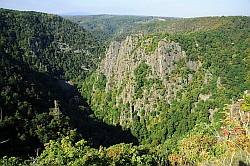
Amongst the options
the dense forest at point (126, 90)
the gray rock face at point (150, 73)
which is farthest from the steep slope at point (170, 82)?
the dense forest at point (126, 90)

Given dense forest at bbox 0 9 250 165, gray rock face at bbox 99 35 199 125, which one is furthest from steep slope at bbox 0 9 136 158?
gray rock face at bbox 99 35 199 125

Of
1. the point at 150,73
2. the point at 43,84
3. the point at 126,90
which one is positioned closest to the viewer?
the point at 43,84

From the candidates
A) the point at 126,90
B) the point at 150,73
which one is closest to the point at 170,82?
the point at 150,73

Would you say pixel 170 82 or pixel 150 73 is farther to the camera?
pixel 150 73

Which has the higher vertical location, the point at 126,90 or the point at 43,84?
the point at 43,84

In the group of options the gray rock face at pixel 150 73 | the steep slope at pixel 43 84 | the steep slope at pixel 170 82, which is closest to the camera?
the steep slope at pixel 43 84

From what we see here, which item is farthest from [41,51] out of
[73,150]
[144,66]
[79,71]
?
[73,150]

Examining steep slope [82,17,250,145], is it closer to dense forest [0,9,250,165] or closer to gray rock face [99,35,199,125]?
gray rock face [99,35,199,125]

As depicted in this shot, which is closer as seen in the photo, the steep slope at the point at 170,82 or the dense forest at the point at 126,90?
the dense forest at the point at 126,90

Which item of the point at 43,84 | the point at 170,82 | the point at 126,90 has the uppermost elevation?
the point at 170,82

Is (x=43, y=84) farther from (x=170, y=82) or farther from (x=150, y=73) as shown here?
(x=170, y=82)

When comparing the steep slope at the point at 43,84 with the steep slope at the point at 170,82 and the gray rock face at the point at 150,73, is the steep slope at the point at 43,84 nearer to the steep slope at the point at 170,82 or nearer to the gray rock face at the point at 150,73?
the steep slope at the point at 170,82
